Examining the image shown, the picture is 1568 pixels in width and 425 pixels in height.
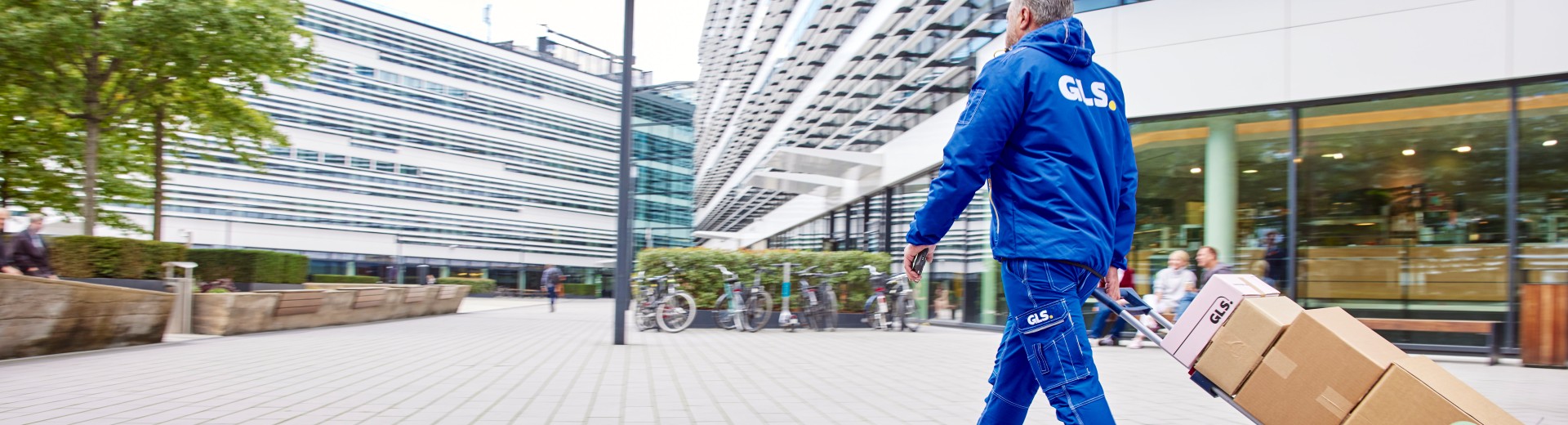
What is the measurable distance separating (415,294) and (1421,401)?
1865cm

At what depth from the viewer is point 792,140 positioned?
108ft

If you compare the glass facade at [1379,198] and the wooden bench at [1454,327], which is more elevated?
the glass facade at [1379,198]

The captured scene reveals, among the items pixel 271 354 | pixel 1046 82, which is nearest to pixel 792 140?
pixel 271 354

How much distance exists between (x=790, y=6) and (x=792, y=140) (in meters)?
4.59

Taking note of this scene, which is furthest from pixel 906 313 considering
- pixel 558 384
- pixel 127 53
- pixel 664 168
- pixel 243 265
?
pixel 664 168

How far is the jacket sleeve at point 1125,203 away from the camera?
288 centimetres

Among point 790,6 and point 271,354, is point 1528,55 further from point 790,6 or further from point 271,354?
point 790,6

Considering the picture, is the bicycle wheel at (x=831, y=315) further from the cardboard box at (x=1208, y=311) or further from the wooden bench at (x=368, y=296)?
the cardboard box at (x=1208, y=311)

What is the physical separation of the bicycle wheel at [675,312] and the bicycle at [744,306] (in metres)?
0.92

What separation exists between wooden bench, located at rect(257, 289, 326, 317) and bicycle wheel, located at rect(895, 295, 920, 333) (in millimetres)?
8880

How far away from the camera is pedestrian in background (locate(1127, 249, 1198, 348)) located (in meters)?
11.5

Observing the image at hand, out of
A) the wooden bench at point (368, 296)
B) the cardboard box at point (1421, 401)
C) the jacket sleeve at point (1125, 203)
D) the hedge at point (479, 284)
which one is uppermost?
the jacket sleeve at point (1125, 203)

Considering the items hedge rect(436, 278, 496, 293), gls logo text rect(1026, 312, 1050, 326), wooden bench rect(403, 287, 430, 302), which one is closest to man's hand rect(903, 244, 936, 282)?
gls logo text rect(1026, 312, 1050, 326)

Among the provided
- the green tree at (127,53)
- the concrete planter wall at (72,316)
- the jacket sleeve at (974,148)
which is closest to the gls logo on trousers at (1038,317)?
the jacket sleeve at (974,148)
